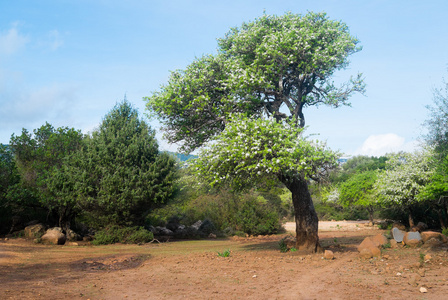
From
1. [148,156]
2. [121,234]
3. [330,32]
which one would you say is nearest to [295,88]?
[330,32]

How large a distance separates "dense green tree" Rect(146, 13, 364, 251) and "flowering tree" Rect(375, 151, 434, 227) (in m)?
12.0

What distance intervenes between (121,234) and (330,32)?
53.0ft

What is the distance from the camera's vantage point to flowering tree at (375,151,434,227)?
2395cm

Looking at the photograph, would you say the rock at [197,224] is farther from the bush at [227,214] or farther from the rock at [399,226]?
the rock at [399,226]

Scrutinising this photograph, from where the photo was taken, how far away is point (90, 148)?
22.9 meters

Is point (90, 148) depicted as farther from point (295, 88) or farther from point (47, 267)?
point (295, 88)

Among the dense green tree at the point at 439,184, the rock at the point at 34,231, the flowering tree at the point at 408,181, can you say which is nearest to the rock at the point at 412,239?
the dense green tree at the point at 439,184

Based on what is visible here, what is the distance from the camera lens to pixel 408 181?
2430cm

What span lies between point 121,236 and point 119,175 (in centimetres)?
370

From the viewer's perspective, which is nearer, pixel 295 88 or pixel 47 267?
pixel 47 267

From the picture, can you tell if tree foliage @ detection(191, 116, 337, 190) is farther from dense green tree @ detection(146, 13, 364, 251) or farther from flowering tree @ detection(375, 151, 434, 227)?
flowering tree @ detection(375, 151, 434, 227)

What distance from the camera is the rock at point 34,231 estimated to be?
73.7 ft

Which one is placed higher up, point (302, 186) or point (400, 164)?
point (400, 164)

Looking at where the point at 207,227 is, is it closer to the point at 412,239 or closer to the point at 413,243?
the point at 412,239
